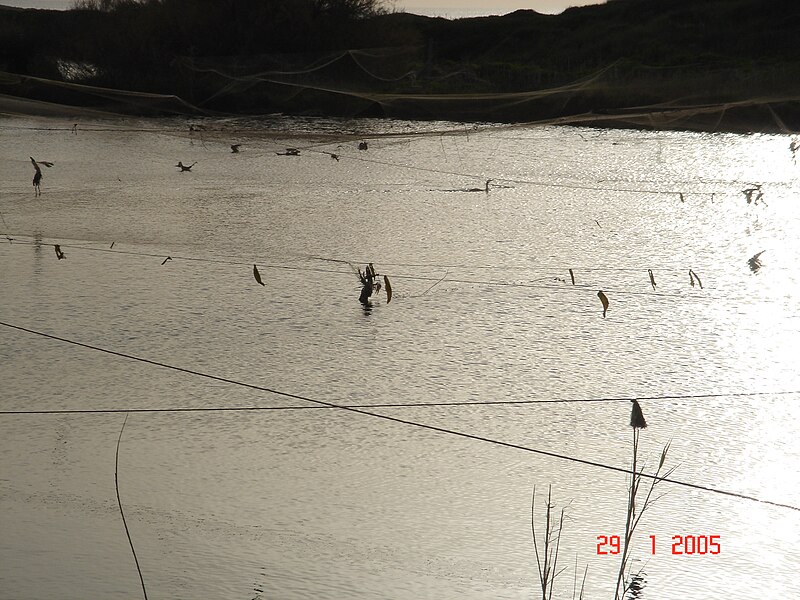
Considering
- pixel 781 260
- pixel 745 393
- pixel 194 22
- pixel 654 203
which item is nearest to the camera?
pixel 745 393

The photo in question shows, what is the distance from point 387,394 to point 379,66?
9655 mm

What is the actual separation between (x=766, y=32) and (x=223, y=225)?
920 centimetres

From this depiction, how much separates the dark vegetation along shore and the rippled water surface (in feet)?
4.12

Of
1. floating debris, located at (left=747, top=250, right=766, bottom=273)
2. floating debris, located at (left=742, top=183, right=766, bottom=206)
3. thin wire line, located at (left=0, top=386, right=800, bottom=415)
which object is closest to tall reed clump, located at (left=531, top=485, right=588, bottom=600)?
thin wire line, located at (left=0, top=386, right=800, bottom=415)

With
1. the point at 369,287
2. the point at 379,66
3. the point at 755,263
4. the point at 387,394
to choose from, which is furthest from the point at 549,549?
the point at 379,66

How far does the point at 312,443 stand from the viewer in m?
2.55

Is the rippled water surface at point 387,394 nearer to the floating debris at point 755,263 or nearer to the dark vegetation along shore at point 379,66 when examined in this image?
the floating debris at point 755,263

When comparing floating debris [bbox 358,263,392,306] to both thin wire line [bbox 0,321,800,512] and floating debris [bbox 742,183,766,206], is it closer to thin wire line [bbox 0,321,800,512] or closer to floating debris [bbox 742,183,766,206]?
thin wire line [bbox 0,321,800,512]

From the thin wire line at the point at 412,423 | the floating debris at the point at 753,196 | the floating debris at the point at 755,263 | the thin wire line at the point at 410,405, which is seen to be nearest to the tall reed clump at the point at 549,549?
the thin wire line at the point at 412,423

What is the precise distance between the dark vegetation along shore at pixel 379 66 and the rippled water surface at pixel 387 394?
1256 mm

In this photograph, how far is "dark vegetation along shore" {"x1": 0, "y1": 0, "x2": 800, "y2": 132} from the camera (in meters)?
7.55

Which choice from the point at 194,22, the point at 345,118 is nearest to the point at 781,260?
the point at 345,118

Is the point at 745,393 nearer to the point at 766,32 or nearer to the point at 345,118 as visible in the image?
the point at 345,118

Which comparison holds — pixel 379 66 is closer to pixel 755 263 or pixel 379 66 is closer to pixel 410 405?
pixel 755 263
